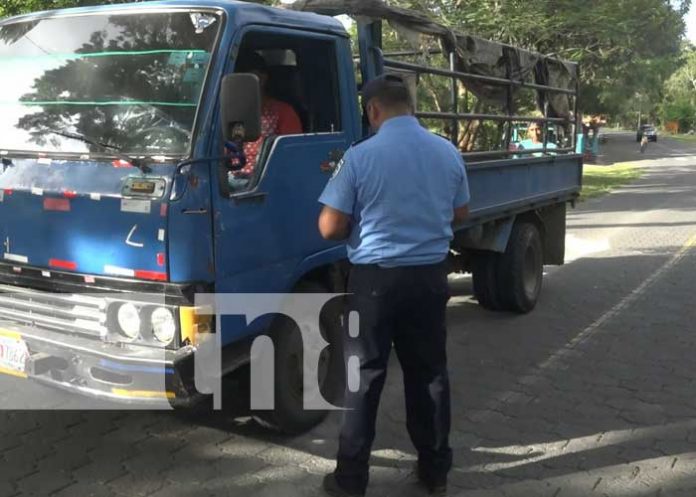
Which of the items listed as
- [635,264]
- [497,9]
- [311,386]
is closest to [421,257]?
[311,386]

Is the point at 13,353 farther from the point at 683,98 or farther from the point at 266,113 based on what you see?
the point at 683,98

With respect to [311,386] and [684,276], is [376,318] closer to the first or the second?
[311,386]

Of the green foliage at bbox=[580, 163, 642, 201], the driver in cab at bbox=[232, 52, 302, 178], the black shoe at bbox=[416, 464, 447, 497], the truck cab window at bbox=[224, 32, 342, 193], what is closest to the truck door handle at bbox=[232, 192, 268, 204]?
the driver in cab at bbox=[232, 52, 302, 178]

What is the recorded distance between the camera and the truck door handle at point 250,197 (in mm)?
3473

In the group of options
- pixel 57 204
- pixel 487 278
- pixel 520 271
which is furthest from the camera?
pixel 487 278

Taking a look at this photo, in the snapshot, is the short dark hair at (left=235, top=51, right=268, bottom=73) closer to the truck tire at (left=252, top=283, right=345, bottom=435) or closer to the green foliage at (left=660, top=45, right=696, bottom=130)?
the truck tire at (left=252, top=283, right=345, bottom=435)

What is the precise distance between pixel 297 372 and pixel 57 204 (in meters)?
1.57

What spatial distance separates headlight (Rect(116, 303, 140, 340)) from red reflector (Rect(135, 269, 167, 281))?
0.14 metres

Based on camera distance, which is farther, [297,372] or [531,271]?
[531,271]

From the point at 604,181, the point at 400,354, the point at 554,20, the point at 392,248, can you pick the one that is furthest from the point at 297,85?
the point at 604,181

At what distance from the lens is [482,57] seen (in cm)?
598

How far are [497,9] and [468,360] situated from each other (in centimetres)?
972

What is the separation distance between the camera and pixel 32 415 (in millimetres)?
4332

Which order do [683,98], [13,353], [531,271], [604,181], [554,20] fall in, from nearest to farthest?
1. [13,353]
2. [531,271]
3. [554,20]
4. [604,181]
5. [683,98]
